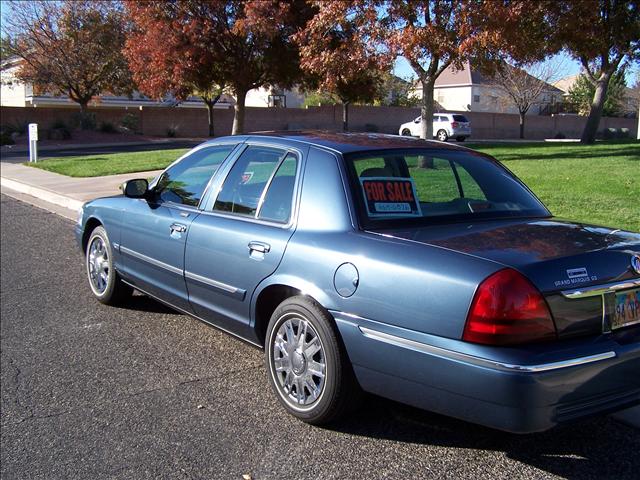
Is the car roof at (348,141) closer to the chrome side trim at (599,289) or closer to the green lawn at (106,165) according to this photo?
the chrome side trim at (599,289)

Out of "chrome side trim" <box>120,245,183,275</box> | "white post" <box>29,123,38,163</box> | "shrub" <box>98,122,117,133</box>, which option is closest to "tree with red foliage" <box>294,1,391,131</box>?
"white post" <box>29,123,38,163</box>

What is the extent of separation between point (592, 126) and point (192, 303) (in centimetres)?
2308

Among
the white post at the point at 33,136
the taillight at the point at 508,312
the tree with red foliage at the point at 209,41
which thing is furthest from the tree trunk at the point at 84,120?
the taillight at the point at 508,312

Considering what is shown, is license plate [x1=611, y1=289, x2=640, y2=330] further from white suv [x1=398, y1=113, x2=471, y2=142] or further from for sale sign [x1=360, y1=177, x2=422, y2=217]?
white suv [x1=398, y1=113, x2=471, y2=142]

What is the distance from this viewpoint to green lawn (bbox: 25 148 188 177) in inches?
717

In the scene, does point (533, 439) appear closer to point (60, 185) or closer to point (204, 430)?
point (204, 430)

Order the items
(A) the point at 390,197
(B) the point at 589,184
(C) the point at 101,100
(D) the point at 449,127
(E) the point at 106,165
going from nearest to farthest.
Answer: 1. (A) the point at 390,197
2. (B) the point at 589,184
3. (E) the point at 106,165
4. (D) the point at 449,127
5. (C) the point at 101,100

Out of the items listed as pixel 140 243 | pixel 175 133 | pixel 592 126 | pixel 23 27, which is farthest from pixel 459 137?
pixel 140 243

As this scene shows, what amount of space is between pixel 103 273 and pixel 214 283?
2.16 m

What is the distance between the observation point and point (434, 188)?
15.2 feet

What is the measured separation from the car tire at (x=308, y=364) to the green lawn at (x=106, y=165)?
14745 millimetres

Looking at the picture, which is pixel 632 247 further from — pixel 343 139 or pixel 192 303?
pixel 192 303

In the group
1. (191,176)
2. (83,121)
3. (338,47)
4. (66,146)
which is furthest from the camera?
(83,121)

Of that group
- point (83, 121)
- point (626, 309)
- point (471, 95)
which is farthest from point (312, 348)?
A: point (471, 95)
